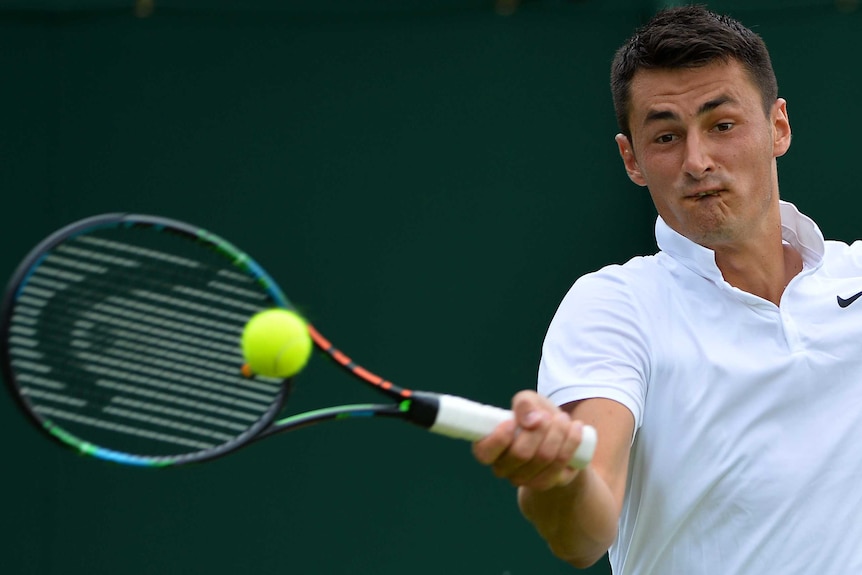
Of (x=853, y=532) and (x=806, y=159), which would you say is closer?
(x=853, y=532)

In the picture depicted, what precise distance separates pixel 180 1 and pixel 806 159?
1.85m

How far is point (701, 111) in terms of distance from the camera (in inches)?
84.6

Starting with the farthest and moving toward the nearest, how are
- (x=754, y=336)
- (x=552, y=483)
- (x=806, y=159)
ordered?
(x=806, y=159), (x=754, y=336), (x=552, y=483)

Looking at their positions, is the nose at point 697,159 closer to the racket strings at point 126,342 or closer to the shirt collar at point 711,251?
the shirt collar at point 711,251

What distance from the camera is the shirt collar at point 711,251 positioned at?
216 centimetres

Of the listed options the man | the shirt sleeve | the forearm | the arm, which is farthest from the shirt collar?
the forearm

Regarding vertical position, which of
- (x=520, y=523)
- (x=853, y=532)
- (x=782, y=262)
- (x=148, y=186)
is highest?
(x=148, y=186)

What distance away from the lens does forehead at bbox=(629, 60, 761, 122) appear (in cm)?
216

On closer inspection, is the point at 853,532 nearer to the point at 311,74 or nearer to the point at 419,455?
the point at 419,455

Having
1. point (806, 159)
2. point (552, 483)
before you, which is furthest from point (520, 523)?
point (552, 483)

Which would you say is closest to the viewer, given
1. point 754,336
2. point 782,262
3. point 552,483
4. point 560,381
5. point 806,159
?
point 552,483

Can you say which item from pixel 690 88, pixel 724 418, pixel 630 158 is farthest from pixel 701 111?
pixel 724 418

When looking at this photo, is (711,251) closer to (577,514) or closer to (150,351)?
(577,514)

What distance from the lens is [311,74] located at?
12.7ft
